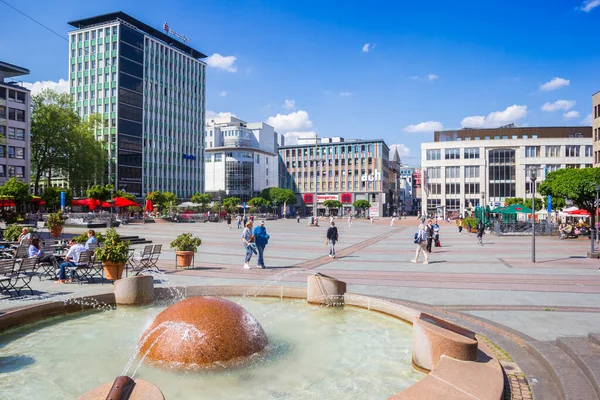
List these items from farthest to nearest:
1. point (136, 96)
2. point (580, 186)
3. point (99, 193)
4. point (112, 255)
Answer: point (136, 96)
point (99, 193)
point (580, 186)
point (112, 255)

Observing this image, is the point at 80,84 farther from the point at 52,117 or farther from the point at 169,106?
the point at 52,117

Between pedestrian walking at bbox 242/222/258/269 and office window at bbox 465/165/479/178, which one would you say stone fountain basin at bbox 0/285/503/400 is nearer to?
pedestrian walking at bbox 242/222/258/269

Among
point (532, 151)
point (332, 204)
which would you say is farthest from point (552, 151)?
point (332, 204)

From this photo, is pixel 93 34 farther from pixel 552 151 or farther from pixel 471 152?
pixel 552 151

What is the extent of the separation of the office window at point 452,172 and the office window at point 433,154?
3158 millimetres

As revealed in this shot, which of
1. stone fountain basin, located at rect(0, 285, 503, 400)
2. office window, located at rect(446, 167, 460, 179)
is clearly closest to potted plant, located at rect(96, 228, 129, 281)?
stone fountain basin, located at rect(0, 285, 503, 400)

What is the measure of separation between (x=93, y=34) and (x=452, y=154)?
250 ft

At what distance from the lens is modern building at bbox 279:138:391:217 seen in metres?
114

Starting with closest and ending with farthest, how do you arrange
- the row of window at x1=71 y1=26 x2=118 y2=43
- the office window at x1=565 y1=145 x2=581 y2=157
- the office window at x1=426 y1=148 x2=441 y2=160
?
1. the office window at x1=565 y1=145 x2=581 y2=157
2. the row of window at x1=71 y1=26 x2=118 y2=43
3. the office window at x1=426 y1=148 x2=441 y2=160

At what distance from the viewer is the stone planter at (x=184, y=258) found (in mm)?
15953

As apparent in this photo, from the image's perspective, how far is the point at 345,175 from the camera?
117m

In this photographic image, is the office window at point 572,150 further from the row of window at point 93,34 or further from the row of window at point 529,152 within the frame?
the row of window at point 93,34

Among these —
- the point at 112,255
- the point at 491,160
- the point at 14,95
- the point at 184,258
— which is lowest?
the point at 184,258

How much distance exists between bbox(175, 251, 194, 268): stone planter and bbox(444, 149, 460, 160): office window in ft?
282
